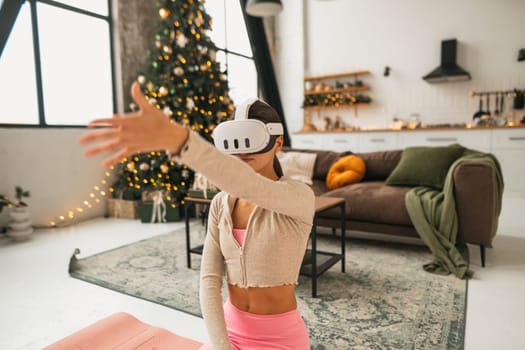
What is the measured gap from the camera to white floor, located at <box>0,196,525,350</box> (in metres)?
1.64

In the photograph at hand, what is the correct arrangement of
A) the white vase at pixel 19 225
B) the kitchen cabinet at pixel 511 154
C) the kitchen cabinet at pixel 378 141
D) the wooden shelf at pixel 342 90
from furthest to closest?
the wooden shelf at pixel 342 90
the kitchen cabinet at pixel 378 141
the kitchen cabinet at pixel 511 154
the white vase at pixel 19 225

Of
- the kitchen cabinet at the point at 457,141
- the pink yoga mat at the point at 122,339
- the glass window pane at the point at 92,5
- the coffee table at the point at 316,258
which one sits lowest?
the pink yoga mat at the point at 122,339

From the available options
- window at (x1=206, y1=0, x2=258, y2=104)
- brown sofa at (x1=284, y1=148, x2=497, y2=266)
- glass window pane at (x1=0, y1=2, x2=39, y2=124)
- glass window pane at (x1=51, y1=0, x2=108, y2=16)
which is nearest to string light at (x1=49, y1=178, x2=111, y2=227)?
glass window pane at (x1=0, y1=2, x2=39, y2=124)

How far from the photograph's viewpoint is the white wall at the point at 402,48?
5363mm

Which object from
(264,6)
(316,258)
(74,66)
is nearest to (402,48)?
(264,6)

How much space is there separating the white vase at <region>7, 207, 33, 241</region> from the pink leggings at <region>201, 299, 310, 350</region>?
10.1ft

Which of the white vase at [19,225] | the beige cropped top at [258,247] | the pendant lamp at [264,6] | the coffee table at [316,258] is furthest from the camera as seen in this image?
the pendant lamp at [264,6]

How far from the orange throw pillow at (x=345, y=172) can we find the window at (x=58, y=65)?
2.70 meters

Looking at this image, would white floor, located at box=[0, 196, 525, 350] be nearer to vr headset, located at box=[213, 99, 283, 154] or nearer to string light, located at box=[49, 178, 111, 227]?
string light, located at box=[49, 178, 111, 227]

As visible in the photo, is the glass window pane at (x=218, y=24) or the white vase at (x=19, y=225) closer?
the white vase at (x=19, y=225)

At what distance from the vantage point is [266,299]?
0.88 meters

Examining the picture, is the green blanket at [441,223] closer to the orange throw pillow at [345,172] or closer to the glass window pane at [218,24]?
the orange throw pillow at [345,172]

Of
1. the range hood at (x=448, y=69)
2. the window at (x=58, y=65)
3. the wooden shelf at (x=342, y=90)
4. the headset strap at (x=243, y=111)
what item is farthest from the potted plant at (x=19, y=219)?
the range hood at (x=448, y=69)

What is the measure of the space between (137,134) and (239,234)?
0.44 metres
